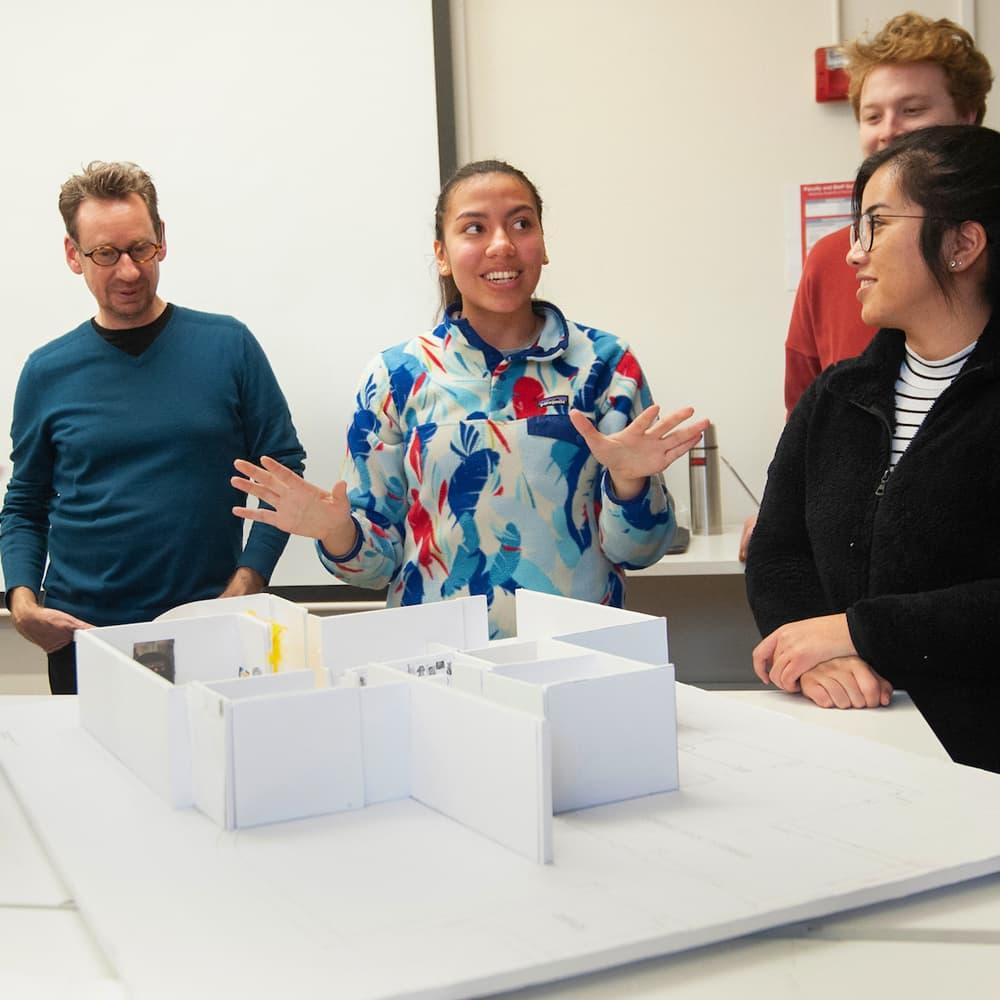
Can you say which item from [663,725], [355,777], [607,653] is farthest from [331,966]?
[607,653]

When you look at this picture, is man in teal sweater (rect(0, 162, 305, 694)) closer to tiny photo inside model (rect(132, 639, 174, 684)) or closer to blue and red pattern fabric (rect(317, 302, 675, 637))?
blue and red pattern fabric (rect(317, 302, 675, 637))

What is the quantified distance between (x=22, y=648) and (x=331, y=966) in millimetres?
2932

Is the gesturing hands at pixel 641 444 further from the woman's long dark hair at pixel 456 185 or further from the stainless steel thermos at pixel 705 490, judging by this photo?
the stainless steel thermos at pixel 705 490

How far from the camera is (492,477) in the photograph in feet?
6.38

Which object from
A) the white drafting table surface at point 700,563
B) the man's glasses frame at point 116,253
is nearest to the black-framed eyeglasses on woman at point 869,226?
the white drafting table surface at point 700,563

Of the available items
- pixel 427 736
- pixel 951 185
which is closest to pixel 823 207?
pixel 951 185

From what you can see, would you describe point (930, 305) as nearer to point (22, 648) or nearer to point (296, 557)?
point (296, 557)

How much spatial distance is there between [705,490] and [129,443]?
55.5 inches

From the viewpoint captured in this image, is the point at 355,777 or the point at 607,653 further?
the point at 607,653

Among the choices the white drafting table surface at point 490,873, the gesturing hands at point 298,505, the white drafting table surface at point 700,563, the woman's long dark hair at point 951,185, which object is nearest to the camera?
the white drafting table surface at point 490,873

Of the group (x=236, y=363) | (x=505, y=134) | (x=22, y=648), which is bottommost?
(x=22, y=648)

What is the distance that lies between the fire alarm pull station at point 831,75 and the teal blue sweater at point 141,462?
1560mm

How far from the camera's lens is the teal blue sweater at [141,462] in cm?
246

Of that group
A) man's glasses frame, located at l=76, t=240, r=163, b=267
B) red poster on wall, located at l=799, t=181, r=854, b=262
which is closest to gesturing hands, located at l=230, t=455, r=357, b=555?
man's glasses frame, located at l=76, t=240, r=163, b=267
